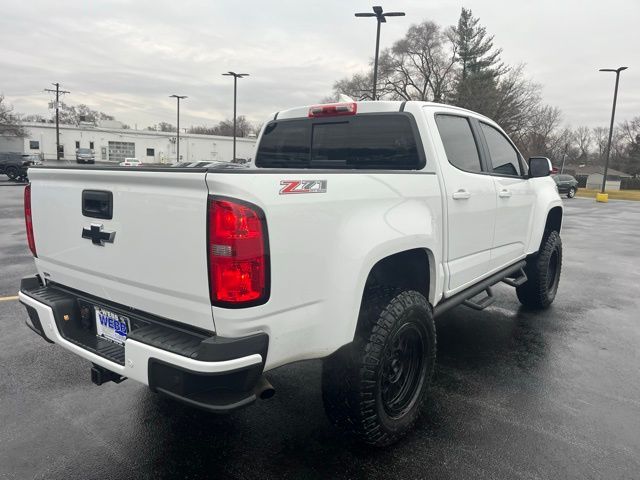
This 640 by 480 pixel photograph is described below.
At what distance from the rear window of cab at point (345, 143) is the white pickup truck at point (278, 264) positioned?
1 centimetres

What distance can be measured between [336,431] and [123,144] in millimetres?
68784

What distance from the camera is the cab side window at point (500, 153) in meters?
4.24

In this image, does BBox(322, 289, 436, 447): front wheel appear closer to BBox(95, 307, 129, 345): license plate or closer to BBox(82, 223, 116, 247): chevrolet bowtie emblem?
BBox(95, 307, 129, 345): license plate

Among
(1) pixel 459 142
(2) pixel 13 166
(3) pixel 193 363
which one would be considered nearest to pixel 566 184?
(1) pixel 459 142

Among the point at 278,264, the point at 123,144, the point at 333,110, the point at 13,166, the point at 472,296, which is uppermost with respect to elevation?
the point at 123,144

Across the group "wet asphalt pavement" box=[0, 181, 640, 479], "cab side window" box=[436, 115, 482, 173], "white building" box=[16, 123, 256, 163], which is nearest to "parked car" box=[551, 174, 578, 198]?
"wet asphalt pavement" box=[0, 181, 640, 479]

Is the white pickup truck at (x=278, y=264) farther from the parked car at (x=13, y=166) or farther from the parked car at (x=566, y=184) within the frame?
the parked car at (x=566, y=184)

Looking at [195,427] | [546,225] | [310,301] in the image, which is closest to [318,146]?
[310,301]

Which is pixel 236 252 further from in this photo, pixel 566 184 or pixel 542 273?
pixel 566 184

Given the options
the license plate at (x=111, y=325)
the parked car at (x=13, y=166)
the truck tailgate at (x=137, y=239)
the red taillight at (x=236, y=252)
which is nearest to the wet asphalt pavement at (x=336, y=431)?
the license plate at (x=111, y=325)

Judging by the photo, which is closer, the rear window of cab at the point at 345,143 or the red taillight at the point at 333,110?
the rear window of cab at the point at 345,143

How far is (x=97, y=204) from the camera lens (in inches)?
93.8

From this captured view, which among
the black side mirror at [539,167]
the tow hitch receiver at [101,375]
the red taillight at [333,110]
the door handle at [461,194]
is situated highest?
Result: the red taillight at [333,110]

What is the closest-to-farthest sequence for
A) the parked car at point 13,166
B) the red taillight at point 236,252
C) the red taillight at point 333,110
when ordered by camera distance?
the red taillight at point 236,252, the red taillight at point 333,110, the parked car at point 13,166
